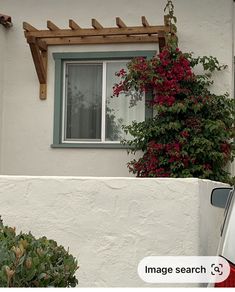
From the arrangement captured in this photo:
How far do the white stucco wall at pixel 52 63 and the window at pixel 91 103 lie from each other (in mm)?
148

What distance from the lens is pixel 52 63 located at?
34.6 ft

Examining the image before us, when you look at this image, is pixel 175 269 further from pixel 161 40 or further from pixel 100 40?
pixel 100 40

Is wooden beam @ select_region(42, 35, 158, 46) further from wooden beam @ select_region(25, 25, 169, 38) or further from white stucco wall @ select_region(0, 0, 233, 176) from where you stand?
wooden beam @ select_region(25, 25, 169, 38)

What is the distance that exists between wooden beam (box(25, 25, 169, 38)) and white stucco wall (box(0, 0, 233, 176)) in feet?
1.49

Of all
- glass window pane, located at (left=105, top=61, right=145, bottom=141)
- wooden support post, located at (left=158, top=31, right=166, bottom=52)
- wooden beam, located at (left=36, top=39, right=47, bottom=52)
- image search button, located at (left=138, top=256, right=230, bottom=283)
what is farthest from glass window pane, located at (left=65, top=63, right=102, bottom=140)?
image search button, located at (left=138, top=256, right=230, bottom=283)

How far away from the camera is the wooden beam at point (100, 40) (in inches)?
399

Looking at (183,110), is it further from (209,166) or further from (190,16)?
(190,16)

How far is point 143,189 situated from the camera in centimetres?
629

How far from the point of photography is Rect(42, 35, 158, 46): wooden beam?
10.1 metres

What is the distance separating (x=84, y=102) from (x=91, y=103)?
5.1 inches

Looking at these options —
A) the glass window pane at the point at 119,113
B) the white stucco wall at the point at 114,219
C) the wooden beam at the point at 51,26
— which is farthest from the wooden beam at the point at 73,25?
the white stucco wall at the point at 114,219

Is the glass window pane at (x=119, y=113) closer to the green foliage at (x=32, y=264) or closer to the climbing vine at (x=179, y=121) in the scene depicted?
the climbing vine at (x=179, y=121)

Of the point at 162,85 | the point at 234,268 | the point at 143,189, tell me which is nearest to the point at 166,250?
the point at 143,189

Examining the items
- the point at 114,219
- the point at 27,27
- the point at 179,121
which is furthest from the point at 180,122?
the point at 114,219
